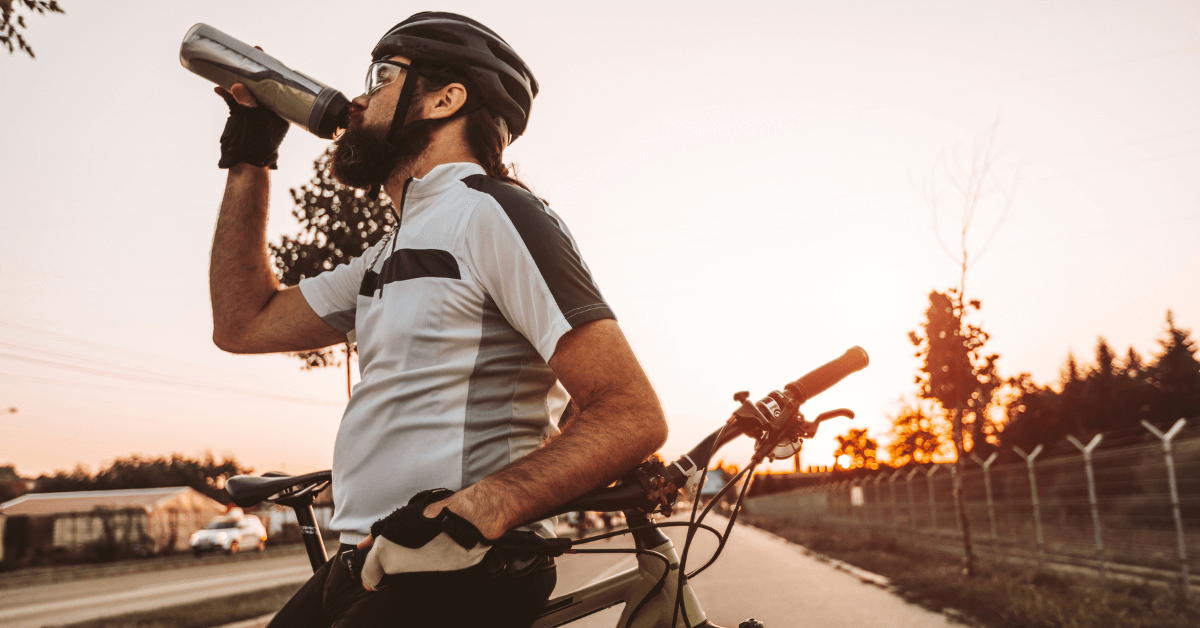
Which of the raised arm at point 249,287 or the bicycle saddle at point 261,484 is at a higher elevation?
the raised arm at point 249,287

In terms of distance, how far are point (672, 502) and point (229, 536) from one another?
4373cm

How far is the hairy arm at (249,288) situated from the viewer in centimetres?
193

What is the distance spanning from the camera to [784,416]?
1453mm

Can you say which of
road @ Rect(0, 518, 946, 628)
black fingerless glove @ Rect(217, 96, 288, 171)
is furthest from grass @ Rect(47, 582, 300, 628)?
black fingerless glove @ Rect(217, 96, 288, 171)

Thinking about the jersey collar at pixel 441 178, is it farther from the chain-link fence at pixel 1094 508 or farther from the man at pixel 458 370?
Answer: the chain-link fence at pixel 1094 508

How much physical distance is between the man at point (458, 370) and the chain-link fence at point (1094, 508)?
858cm

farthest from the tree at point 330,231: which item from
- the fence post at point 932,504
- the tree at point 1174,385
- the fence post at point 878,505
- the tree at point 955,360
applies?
the tree at point 1174,385

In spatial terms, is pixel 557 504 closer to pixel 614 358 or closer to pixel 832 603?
pixel 614 358

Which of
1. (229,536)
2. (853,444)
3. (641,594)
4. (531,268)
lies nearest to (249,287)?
(531,268)

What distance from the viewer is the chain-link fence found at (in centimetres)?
945

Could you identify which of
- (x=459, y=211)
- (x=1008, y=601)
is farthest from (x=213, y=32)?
(x=1008, y=601)

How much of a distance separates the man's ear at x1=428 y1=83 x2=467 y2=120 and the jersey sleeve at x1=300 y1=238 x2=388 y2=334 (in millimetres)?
470

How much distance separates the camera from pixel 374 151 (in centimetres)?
168

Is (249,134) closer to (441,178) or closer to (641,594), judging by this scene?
(441,178)
